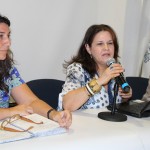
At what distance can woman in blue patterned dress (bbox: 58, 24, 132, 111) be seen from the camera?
6.42ft

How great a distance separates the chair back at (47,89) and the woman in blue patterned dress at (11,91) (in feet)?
1.17

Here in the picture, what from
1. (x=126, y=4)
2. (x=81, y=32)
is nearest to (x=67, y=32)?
(x=81, y=32)

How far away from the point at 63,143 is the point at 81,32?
1973 mm

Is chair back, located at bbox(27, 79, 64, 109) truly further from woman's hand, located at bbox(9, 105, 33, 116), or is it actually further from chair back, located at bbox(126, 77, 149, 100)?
chair back, located at bbox(126, 77, 149, 100)

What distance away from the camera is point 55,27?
115 inches

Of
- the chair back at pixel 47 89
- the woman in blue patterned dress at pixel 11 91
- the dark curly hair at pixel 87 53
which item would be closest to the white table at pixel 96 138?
the woman in blue patterned dress at pixel 11 91

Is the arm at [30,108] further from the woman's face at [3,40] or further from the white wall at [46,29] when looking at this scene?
the white wall at [46,29]

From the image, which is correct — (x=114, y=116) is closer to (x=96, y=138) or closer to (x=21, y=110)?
(x=96, y=138)

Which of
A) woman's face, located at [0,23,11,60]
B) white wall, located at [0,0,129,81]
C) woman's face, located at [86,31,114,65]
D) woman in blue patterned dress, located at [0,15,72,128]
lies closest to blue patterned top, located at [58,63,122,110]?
woman's face, located at [86,31,114,65]

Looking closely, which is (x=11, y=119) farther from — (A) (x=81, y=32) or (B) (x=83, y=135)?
(A) (x=81, y=32)

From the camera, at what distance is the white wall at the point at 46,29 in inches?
108

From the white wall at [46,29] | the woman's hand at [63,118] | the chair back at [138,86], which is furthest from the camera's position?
the chair back at [138,86]

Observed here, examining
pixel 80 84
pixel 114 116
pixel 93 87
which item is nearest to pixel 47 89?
pixel 80 84

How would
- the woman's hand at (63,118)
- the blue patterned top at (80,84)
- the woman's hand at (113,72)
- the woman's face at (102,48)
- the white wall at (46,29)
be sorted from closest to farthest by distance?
the woman's hand at (63,118), the woman's hand at (113,72), the blue patterned top at (80,84), the woman's face at (102,48), the white wall at (46,29)
